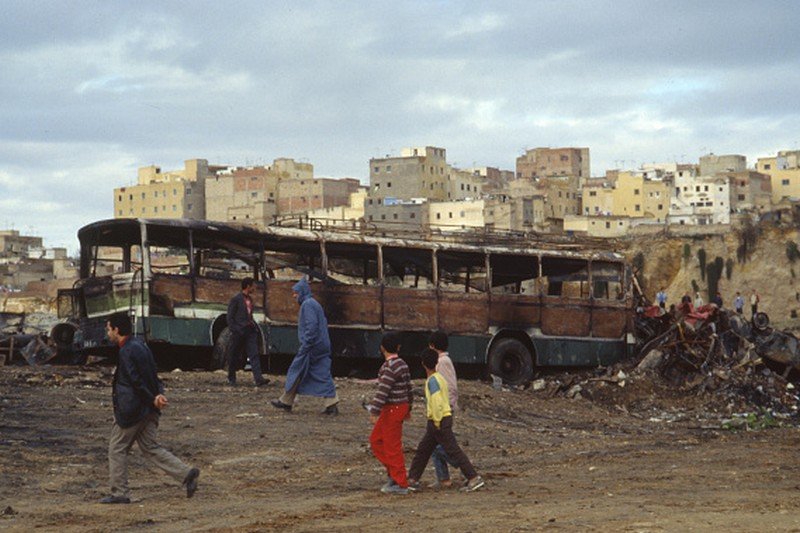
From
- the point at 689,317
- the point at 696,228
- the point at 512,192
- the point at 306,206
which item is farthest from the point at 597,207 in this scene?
the point at 689,317

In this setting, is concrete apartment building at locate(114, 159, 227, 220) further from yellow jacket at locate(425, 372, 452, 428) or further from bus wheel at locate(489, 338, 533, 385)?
yellow jacket at locate(425, 372, 452, 428)

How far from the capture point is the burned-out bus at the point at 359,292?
2189 cm

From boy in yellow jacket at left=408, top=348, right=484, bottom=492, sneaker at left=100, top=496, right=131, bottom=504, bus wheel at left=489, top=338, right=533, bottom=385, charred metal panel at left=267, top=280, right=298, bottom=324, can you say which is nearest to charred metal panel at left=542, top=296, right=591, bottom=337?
bus wheel at left=489, top=338, right=533, bottom=385

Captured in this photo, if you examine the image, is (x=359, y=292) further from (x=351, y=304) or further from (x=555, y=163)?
(x=555, y=163)

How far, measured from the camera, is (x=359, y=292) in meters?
23.6

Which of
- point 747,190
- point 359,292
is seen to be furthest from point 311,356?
point 747,190

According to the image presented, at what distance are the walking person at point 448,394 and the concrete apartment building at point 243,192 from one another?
138 metres

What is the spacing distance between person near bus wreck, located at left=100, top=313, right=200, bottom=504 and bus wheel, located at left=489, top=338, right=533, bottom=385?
45.0ft

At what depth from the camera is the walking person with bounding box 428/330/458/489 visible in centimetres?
1235

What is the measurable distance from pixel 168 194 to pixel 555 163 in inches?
1928

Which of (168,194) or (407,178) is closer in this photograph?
(407,178)

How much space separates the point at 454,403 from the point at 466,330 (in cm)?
1182

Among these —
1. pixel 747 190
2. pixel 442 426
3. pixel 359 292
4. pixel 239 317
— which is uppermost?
pixel 747 190

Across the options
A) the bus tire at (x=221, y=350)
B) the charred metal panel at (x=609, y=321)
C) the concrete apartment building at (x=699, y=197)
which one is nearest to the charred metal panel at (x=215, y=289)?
the bus tire at (x=221, y=350)
